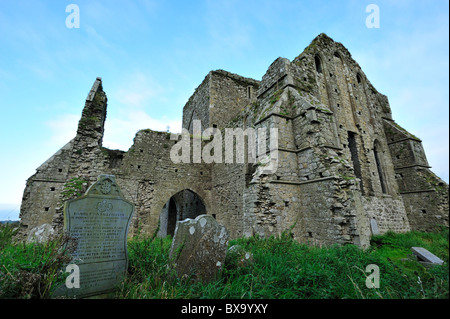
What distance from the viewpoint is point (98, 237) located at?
9.97ft

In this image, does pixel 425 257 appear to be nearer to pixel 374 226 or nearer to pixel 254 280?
pixel 254 280

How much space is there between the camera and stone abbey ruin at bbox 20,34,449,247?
18.7ft

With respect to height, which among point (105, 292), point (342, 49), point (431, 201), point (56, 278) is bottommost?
point (105, 292)

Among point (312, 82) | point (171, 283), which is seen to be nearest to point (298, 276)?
point (171, 283)

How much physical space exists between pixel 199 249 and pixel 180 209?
11036mm

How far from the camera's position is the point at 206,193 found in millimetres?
11430

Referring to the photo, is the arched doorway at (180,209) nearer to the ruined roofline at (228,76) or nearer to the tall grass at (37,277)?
the ruined roofline at (228,76)

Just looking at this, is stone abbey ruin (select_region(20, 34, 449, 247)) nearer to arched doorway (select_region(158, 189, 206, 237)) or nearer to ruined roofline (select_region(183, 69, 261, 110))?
arched doorway (select_region(158, 189, 206, 237))

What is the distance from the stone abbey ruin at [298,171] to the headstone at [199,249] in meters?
2.68

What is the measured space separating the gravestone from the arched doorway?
8.31 m

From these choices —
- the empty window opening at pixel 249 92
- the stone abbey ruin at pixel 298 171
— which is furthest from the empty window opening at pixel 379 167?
the empty window opening at pixel 249 92

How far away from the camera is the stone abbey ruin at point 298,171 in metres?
5.70
